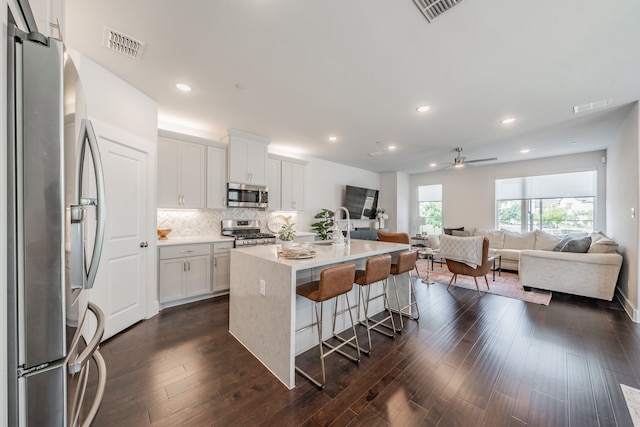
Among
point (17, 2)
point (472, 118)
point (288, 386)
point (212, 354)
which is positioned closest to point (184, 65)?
point (17, 2)

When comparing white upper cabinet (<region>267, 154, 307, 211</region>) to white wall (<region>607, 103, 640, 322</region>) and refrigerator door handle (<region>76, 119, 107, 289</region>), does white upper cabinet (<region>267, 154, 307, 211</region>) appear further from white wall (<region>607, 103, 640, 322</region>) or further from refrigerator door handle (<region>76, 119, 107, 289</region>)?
white wall (<region>607, 103, 640, 322</region>)

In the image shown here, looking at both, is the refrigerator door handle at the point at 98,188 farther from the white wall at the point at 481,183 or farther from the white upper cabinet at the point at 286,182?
the white wall at the point at 481,183

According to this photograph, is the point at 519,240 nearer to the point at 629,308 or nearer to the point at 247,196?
the point at 629,308

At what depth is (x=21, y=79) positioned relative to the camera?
66 centimetres

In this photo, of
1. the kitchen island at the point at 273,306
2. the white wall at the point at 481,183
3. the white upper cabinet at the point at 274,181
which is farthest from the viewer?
the white wall at the point at 481,183

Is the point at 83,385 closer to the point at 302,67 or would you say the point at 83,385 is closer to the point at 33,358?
the point at 33,358

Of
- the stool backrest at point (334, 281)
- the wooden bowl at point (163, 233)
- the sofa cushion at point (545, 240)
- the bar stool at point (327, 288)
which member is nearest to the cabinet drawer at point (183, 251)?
the wooden bowl at point (163, 233)

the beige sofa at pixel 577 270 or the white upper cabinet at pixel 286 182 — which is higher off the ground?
the white upper cabinet at pixel 286 182

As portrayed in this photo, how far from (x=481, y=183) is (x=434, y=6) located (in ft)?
20.9

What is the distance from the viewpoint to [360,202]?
23.0 feet

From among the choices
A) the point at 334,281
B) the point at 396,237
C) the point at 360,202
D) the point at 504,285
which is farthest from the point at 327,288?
the point at 360,202

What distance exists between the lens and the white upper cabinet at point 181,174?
3.54 m

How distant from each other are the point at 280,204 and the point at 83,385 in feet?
13.7

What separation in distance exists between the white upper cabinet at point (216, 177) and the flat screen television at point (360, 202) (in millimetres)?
3414
